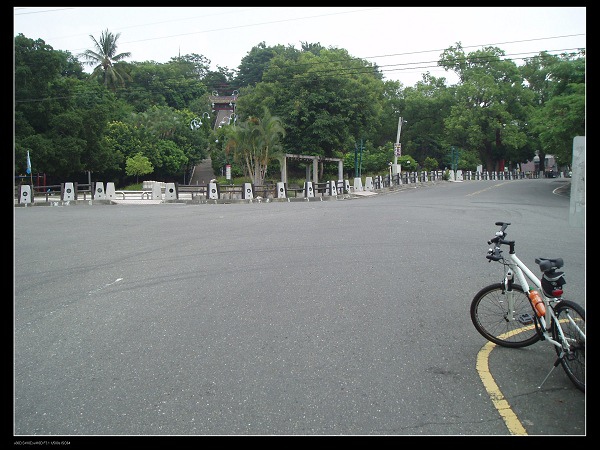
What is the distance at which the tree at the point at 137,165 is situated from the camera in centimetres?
5062

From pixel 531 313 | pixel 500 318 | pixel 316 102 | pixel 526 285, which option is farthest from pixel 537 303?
pixel 316 102

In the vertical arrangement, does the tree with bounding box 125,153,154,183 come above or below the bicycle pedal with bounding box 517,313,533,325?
above

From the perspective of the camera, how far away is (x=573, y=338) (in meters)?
4.59

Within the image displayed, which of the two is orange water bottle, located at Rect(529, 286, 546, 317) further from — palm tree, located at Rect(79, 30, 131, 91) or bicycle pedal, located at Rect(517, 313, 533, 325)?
palm tree, located at Rect(79, 30, 131, 91)

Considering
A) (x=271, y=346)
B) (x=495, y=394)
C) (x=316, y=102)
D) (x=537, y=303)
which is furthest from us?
(x=316, y=102)

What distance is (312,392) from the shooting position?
4.60 metres

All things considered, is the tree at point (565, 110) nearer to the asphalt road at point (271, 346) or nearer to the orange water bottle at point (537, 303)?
the asphalt road at point (271, 346)

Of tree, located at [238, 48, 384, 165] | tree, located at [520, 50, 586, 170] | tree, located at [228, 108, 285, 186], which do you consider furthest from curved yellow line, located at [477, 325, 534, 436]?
tree, located at [238, 48, 384, 165]

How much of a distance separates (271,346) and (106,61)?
62.8 metres

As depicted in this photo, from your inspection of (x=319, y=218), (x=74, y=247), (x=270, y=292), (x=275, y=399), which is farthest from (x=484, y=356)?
(x=319, y=218)

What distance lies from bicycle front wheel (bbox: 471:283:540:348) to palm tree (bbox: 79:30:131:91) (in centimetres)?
6147

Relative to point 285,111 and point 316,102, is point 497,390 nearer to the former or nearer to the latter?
point 316,102

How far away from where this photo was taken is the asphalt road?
418cm

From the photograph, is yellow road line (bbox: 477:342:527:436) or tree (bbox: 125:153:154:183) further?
tree (bbox: 125:153:154:183)
